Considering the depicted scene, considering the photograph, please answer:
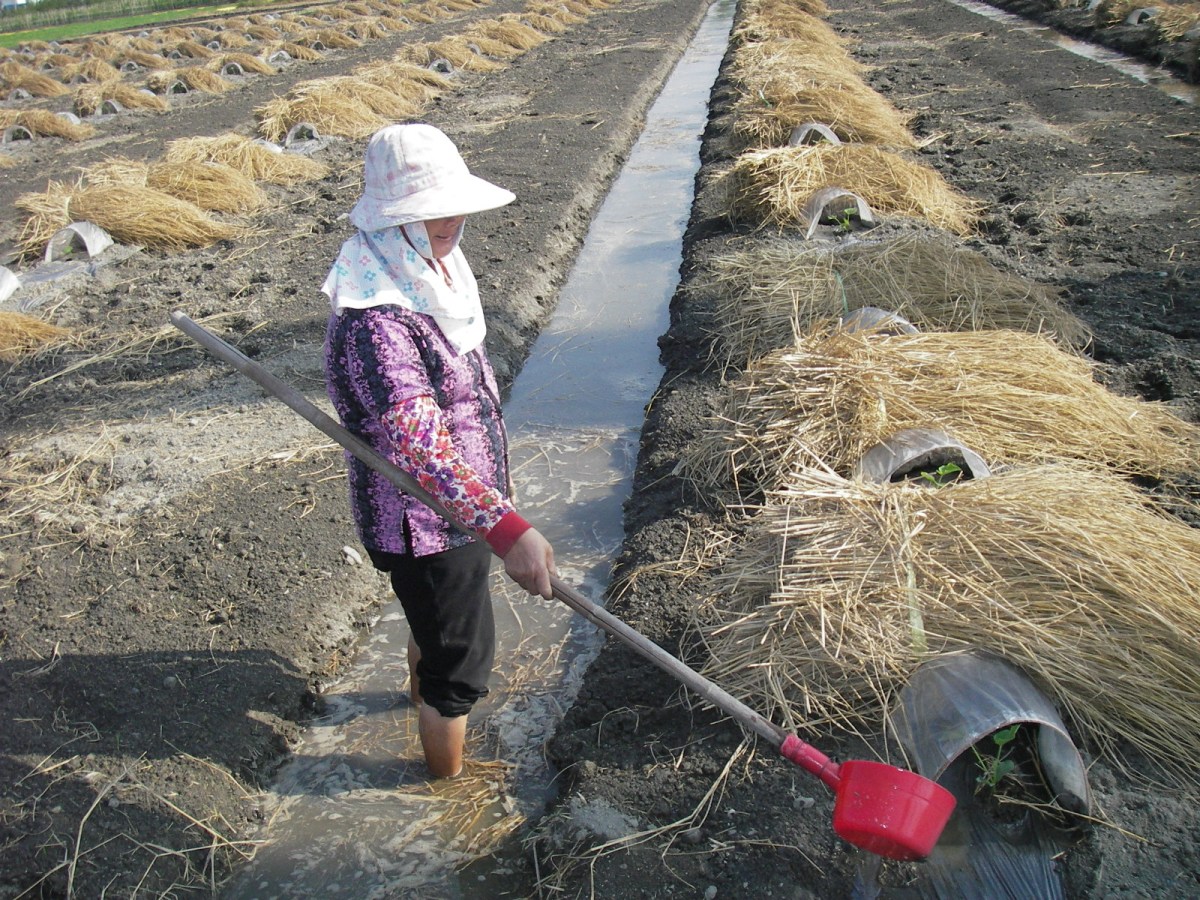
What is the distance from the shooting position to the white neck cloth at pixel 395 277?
1851mm

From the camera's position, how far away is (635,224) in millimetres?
8453

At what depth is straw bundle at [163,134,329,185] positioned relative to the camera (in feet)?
30.1

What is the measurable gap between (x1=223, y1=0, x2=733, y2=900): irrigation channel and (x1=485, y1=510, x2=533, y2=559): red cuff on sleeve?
1.24 metres

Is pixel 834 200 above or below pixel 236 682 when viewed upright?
above

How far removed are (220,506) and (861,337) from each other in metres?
2.88

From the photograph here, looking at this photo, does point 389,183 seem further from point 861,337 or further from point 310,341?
point 310,341

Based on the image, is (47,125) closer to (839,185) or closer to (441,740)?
(839,185)

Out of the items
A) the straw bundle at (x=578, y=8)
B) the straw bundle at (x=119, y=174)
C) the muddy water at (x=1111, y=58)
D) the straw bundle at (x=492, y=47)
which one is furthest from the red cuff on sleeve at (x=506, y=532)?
the straw bundle at (x=578, y=8)

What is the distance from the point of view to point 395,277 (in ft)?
6.27

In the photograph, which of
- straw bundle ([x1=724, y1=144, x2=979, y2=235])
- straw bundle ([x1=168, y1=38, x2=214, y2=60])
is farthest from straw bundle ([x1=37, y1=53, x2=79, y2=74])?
straw bundle ([x1=724, y1=144, x2=979, y2=235])

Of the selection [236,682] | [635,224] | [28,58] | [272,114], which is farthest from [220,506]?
[28,58]

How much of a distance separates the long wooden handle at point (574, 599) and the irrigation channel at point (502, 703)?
953mm

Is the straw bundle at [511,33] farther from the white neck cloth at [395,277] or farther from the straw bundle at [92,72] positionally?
the white neck cloth at [395,277]

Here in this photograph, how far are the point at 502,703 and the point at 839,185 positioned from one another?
5.00 m
